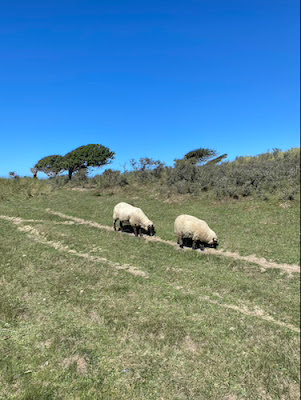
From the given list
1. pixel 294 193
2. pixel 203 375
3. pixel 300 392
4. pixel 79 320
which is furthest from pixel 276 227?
pixel 79 320

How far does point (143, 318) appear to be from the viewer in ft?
24.5

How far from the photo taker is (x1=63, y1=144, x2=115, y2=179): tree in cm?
2898

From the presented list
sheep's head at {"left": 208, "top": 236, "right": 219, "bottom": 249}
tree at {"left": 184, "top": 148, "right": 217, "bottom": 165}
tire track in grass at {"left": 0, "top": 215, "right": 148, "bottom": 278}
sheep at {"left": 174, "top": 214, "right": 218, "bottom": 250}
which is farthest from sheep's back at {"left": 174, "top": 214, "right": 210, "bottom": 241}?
tree at {"left": 184, "top": 148, "right": 217, "bottom": 165}

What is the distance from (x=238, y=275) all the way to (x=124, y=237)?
829 centimetres

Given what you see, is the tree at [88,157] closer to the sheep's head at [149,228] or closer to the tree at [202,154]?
the sheep's head at [149,228]

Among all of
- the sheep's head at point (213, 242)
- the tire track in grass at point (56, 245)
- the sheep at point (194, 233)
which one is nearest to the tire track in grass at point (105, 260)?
the tire track in grass at point (56, 245)

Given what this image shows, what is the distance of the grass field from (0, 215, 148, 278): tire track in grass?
11cm

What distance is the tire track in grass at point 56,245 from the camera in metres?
11.3

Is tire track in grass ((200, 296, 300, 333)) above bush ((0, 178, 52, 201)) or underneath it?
underneath

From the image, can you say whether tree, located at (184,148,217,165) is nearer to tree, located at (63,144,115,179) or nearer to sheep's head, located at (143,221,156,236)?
tree, located at (63,144,115,179)

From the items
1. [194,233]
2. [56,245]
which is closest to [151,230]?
[194,233]

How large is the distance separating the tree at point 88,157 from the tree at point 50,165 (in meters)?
0.91

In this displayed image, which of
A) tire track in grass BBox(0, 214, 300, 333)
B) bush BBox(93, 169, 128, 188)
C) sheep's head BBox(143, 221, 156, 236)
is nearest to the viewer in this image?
tire track in grass BBox(0, 214, 300, 333)

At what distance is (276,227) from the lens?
60.1 ft
